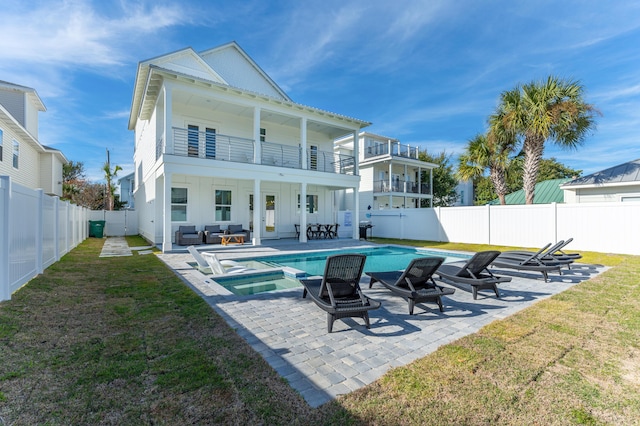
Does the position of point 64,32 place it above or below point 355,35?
below

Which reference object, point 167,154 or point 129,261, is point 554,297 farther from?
point 167,154

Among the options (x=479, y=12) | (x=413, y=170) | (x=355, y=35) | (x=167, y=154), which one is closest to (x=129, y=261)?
(x=167, y=154)

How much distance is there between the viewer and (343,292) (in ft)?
15.3

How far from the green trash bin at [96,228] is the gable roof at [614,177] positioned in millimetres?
28787

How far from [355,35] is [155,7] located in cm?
993

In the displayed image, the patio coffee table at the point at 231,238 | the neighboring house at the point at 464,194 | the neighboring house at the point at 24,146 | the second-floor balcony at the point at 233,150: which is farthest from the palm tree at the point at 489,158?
the neighboring house at the point at 464,194

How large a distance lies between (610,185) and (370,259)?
13.8 meters

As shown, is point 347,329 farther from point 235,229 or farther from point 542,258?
point 235,229

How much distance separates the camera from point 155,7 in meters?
11.1

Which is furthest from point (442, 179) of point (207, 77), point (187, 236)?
point (187, 236)

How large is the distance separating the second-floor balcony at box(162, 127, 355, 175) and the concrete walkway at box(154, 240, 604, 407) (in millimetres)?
9012

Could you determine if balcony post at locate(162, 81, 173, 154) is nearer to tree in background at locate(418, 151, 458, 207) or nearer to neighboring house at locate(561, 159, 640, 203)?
neighboring house at locate(561, 159, 640, 203)

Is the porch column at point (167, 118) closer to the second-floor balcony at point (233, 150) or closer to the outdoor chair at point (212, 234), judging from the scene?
the second-floor balcony at point (233, 150)

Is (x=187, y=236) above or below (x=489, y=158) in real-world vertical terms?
below
